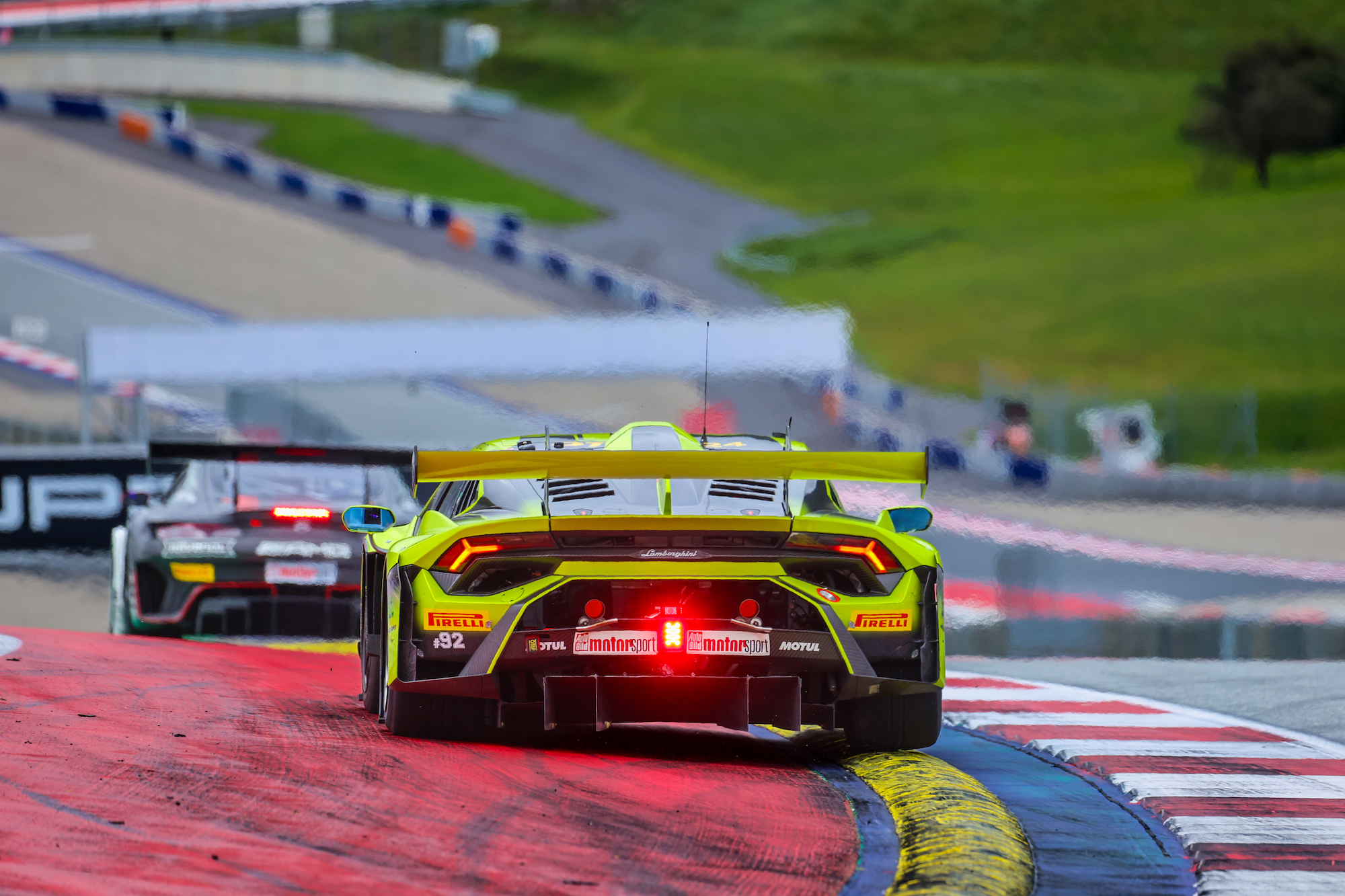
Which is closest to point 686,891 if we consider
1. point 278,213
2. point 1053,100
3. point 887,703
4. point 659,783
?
point 659,783

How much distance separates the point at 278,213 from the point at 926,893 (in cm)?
4014

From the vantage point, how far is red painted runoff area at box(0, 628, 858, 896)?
15.2ft

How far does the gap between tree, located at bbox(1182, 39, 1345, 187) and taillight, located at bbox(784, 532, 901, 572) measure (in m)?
56.5

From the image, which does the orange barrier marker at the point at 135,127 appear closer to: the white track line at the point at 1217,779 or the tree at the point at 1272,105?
the tree at the point at 1272,105

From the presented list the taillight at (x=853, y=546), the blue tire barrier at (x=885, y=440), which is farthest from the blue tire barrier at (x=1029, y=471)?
the taillight at (x=853, y=546)

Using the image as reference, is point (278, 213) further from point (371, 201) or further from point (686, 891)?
point (686, 891)

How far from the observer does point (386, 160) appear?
5506 cm

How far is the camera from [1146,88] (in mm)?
75188

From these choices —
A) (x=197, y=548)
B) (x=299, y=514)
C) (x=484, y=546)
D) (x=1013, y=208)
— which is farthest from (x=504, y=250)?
(x=484, y=546)

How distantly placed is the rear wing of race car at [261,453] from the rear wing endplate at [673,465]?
3.89 metres

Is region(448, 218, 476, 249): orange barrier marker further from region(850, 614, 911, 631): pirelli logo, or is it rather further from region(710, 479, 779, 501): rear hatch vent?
region(850, 614, 911, 631): pirelli logo

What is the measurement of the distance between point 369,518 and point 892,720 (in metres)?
2.16

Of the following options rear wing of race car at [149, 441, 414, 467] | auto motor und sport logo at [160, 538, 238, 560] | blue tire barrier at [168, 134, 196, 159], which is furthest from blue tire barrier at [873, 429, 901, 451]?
blue tire barrier at [168, 134, 196, 159]

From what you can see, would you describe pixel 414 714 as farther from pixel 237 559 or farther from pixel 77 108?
pixel 77 108
